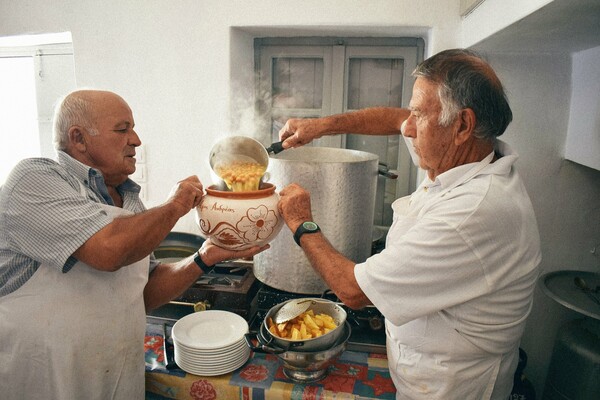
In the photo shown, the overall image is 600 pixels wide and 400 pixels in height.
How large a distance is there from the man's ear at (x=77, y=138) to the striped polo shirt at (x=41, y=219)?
88mm

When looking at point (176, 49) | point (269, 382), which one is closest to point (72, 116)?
point (269, 382)

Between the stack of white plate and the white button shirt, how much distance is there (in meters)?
0.58

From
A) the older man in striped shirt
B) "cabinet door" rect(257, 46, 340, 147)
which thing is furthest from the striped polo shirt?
"cabinet door" rect(257, 46, 340, 147)

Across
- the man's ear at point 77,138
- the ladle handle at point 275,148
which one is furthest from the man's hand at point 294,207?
the man's ear at point 77,138

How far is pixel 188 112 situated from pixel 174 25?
1.52 feet

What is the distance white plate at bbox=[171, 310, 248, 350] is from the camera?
1.54 metres

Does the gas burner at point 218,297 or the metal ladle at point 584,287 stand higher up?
the metal ladle at point 584,287

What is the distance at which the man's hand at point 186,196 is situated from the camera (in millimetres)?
1242

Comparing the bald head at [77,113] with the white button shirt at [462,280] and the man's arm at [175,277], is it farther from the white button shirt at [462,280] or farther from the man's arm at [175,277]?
the white button shirt at [462,280]

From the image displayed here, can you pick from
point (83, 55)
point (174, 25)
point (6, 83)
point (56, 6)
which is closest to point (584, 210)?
point (174, 25)

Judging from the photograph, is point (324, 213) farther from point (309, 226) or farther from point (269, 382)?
point (269, 382)

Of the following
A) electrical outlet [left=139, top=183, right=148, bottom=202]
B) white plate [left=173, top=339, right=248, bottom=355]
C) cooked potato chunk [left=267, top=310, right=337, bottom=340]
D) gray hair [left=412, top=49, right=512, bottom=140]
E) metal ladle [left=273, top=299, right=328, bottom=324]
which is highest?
gray hair [left=412, top=49, right=512, bottom=140]

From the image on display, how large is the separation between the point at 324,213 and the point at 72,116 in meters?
0.94

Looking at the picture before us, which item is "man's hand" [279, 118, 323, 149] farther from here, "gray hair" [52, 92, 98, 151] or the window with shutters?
the window with shutters
